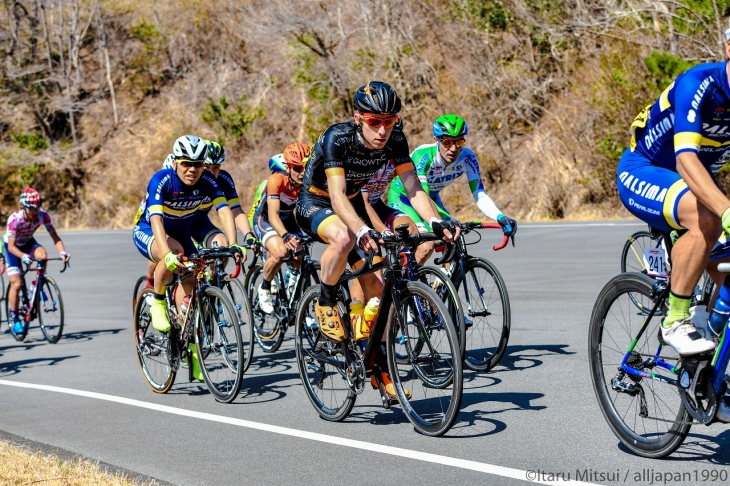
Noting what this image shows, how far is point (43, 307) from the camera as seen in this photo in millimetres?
13695

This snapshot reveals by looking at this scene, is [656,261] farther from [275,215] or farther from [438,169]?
[275,215]

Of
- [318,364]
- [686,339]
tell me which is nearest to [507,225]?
[318,364]

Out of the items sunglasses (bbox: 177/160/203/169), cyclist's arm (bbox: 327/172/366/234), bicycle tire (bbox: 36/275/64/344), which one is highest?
sunglasses (bbox: 177/160/203/169)

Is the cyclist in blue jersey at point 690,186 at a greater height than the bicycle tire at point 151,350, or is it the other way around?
the cyclist in blue jersey at point 690,186

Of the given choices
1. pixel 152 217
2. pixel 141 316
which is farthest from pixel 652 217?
pixel 141 316

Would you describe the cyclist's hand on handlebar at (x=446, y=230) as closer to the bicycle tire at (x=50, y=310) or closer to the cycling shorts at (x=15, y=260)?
the bicycle tire at (x=50, y=310)

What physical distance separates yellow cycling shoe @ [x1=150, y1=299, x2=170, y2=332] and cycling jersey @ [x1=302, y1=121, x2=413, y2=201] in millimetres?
2175

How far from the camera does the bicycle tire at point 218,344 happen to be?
26.0 feet

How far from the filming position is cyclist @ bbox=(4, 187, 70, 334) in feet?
45.0

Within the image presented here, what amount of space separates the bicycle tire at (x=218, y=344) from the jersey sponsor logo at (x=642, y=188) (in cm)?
344

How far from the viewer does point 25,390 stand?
30.8ft

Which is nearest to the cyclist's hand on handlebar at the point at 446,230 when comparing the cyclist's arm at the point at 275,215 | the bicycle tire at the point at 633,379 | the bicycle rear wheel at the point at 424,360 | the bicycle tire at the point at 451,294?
the bicycle rear wheel at the point at 424,360

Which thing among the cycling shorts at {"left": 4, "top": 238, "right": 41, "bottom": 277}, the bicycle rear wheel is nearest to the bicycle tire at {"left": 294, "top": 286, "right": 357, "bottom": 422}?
the bicycle rear wheel

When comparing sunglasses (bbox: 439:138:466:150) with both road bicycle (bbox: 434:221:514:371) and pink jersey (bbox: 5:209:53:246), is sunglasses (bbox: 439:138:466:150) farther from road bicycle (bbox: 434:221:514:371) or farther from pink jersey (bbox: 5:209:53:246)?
pink jersey (bbox: 5:209:53:246)
